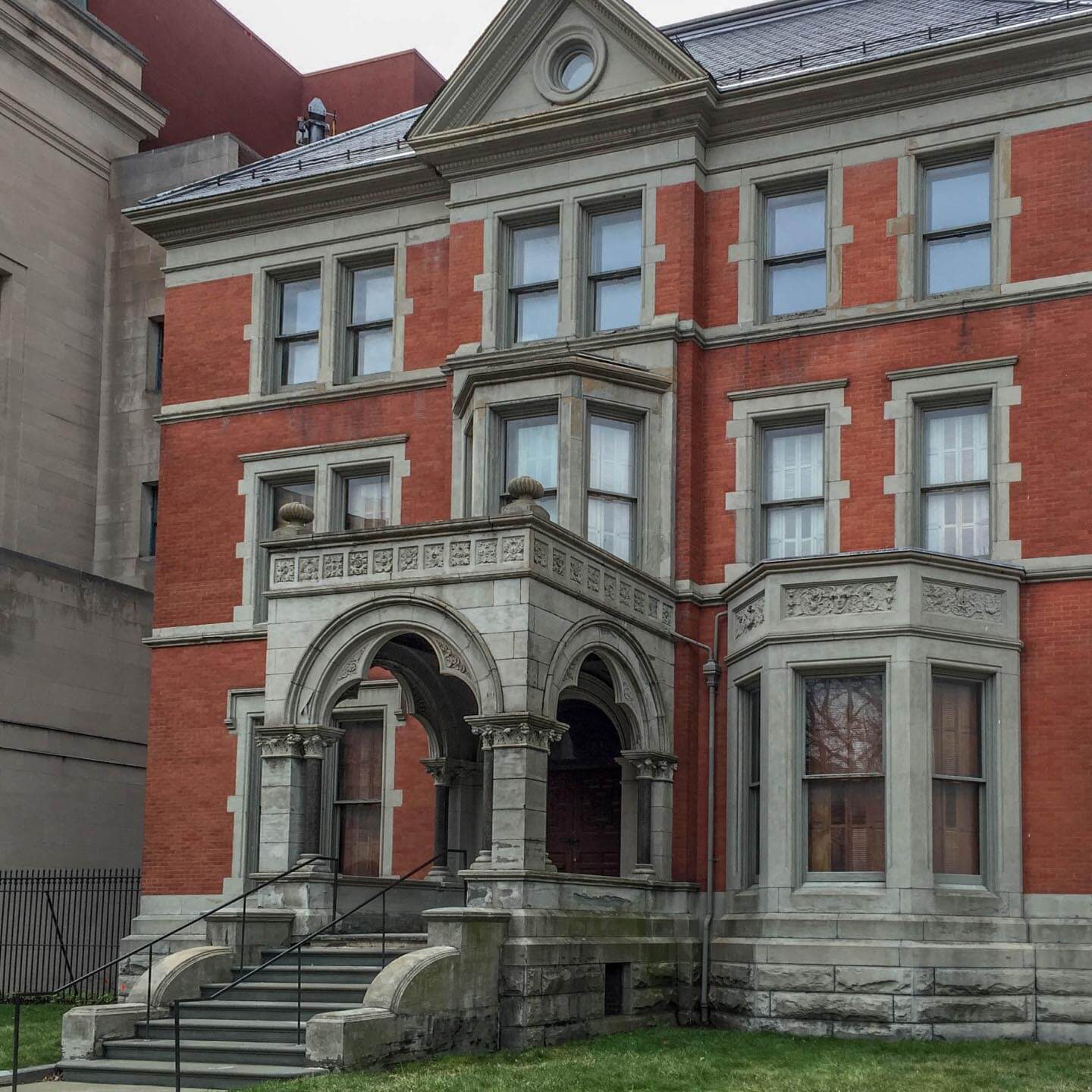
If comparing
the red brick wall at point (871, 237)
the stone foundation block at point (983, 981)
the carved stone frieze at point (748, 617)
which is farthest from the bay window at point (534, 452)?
the stone foundation block at point (983, 981)

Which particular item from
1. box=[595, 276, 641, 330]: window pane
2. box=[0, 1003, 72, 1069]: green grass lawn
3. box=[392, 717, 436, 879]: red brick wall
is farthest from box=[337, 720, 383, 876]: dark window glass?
Result: box=[595, 276, 641, 330]: window pane

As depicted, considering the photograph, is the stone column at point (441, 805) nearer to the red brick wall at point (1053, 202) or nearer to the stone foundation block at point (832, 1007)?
the stone foundation block at point (832, 1007)

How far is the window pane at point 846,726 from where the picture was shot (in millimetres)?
20766

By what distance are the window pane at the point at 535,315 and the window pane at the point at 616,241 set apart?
820mm

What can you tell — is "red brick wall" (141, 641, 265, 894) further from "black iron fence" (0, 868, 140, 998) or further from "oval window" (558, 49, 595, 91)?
"oval window" (558, 49, 595, 91)

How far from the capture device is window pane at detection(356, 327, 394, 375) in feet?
89.9

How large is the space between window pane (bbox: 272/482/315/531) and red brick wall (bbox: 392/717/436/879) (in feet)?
13.6

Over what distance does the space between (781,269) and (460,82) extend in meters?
5.63

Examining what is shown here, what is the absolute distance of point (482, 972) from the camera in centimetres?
1805

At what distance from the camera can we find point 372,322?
90.2 ft

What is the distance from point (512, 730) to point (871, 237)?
9.15 m

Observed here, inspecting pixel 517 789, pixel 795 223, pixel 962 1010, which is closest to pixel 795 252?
pixel 795 223

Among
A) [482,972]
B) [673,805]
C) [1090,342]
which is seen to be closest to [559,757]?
[673,805]

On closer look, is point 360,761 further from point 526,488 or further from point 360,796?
point 526,488
